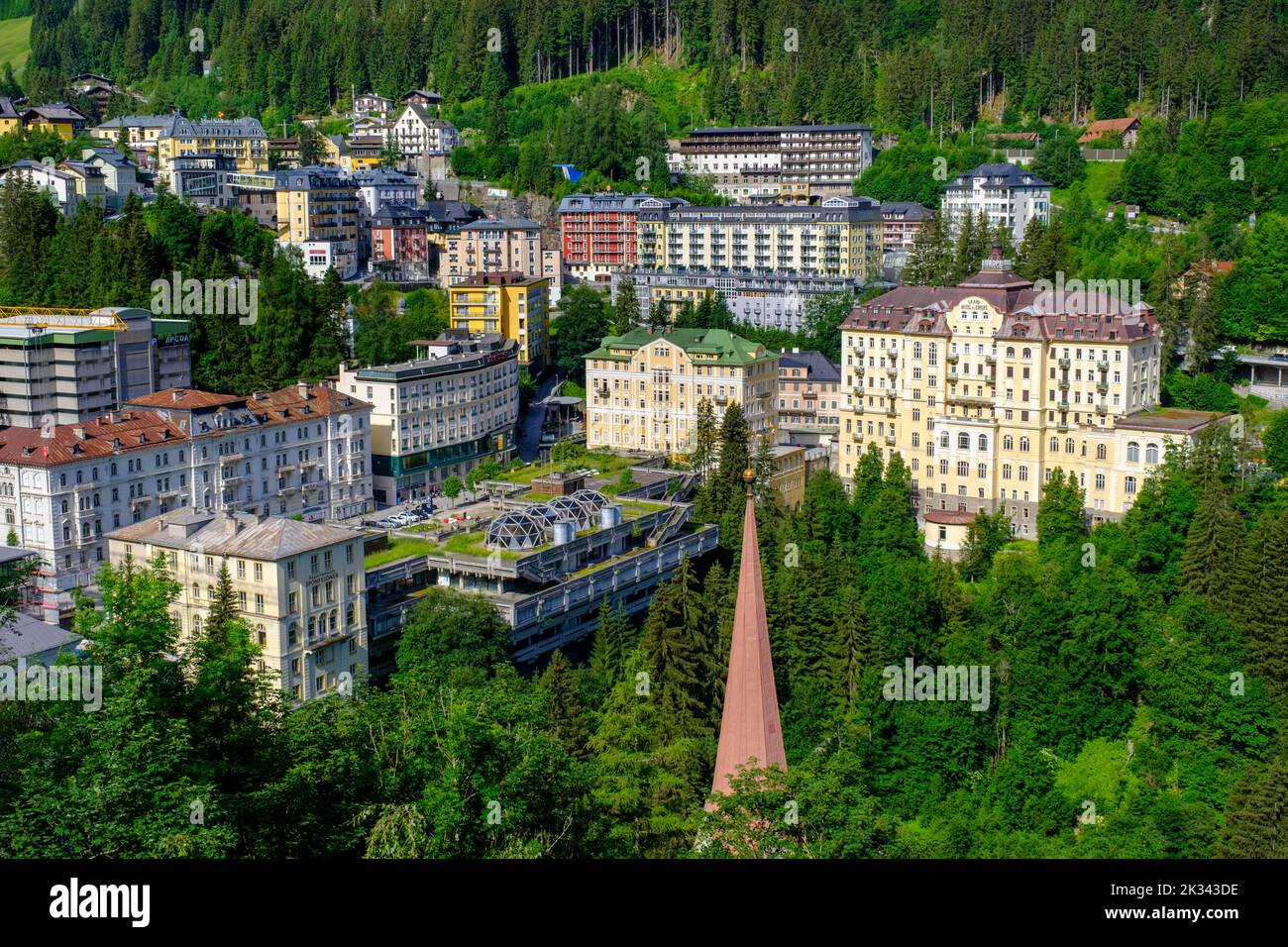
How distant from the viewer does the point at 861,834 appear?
782 inches

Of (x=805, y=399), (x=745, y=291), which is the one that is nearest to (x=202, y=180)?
(x=745, y=291)

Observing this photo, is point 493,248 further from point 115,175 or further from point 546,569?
point 546,569

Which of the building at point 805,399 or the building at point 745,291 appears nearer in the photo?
the building at point 805,399

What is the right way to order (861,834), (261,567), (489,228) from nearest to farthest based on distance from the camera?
(861,834), (261,567), (489,228)

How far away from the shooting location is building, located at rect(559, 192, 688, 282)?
4008 inches

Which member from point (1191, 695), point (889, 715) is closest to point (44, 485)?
point (889, 715)

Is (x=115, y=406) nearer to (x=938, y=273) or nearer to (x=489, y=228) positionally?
(x=489, y=228)

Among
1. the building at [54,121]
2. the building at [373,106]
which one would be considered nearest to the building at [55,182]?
the building at [54,121]

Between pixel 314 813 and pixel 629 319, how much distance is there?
236ft

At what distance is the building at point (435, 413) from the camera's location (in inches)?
2709

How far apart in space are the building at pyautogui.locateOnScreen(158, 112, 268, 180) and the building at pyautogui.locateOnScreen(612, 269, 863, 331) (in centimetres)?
3526

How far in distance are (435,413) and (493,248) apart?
28.8 metres

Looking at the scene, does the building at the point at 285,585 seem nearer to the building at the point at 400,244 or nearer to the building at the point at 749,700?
the building at the point at 749,700

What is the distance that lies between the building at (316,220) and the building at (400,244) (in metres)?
1.63
